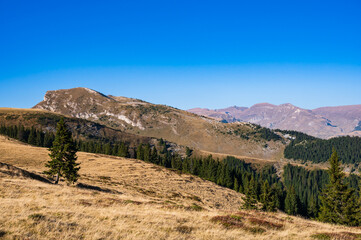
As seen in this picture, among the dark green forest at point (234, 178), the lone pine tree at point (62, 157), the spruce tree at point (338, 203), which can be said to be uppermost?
the lone pine tree at point (62, 157)

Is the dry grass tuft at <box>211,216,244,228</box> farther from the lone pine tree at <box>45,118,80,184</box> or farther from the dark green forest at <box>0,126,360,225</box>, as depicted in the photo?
the dark green forest at <box>0,126,360,225</box>

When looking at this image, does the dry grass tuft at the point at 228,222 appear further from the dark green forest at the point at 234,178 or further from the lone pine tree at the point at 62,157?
the dark green forest at the point at 234,178

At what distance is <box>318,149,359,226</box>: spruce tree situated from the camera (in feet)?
155

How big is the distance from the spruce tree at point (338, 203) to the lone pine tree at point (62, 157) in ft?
169

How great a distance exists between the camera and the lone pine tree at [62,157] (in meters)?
43.6

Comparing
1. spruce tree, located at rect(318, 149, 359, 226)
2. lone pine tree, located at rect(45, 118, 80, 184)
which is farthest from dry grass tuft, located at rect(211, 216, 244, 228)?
spruce tree, located at rect(318, 149, 359, 226)

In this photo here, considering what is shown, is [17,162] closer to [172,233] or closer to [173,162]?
[172,233]

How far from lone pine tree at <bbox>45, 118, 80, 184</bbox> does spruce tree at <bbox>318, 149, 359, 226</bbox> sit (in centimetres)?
5143

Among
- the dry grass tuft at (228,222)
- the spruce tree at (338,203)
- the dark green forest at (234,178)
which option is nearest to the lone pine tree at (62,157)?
the dry grass tuft at (228,222)

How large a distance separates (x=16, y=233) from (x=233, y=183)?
405 ft

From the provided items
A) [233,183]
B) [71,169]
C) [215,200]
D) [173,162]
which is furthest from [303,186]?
[71,169]

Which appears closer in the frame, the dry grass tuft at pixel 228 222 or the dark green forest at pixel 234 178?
the dry grass tuft at pixel 228 222

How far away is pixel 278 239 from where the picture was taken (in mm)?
12789

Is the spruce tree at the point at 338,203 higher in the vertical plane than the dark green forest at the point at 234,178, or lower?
higher
